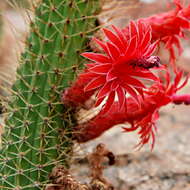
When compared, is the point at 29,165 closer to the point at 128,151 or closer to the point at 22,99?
the point at 22,99

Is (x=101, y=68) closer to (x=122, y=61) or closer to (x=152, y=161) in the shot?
(x=122, y=61)

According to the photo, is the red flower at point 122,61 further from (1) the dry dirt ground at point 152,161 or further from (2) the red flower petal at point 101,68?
(1) the dry dirt ground at point 152,161

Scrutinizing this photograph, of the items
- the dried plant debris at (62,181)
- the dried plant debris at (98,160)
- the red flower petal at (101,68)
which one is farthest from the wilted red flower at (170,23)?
the dried plant debris at (62,181)

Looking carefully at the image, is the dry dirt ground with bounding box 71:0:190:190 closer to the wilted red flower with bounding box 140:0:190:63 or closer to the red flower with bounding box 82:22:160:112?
the wilted red flower with bounding box 140:0:190:63

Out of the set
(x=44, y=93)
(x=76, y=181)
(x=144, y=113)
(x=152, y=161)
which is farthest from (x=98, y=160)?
(x=152, y=161)

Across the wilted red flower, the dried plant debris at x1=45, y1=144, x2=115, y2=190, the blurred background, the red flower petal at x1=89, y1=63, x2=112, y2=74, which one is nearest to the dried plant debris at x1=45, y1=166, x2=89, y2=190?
the dried plant debris at x1=45, y1=144, x2=115, y2=190

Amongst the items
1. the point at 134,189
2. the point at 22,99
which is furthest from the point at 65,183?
the point at 134,189
